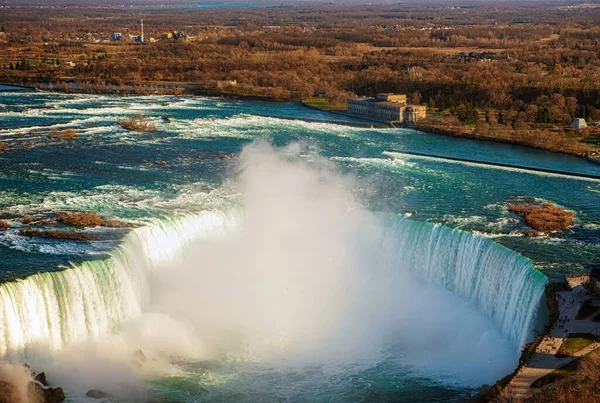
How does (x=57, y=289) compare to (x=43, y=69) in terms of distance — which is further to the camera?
(x=43, y=69)

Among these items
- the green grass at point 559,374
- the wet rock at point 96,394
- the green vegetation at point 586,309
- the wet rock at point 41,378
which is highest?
the green vegetation at point 586,309

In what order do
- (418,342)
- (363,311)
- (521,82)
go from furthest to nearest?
1. (521,82)
2. (363,311)
3. (418,342)

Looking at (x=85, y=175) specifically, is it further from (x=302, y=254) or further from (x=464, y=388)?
(x=464, y=388)

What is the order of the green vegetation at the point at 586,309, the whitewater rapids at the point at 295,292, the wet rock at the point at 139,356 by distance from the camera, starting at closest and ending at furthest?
the green vegetation at the point at 586,309 → the wet rock at the point at 139,356 → the whitewater rapids at the point at 295,292

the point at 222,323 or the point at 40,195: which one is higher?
the point at 40,195

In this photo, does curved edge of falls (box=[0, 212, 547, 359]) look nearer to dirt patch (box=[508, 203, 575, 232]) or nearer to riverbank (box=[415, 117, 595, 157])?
dirt patch (box=[508, 203, 575, 232])

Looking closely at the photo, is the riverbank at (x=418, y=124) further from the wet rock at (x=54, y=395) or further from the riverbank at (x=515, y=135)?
the wet rock at (x=54, y=395)

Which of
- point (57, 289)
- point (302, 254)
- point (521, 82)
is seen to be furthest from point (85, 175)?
point (521, 82)

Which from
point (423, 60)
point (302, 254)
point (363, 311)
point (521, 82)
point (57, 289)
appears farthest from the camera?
point (423, 60)

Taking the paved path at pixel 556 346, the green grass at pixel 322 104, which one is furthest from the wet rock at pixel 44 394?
the green grass at pixel 322 104
